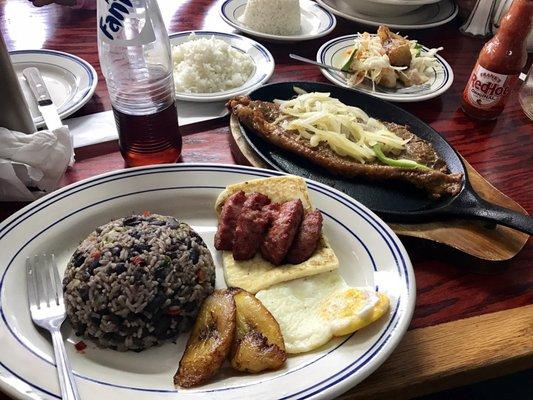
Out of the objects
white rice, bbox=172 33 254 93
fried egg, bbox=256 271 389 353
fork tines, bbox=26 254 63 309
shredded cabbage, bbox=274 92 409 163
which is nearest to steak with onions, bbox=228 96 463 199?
shredded cabbage, bbox=274 92 409 163

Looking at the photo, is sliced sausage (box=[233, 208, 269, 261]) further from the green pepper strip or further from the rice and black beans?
the green pepper strip

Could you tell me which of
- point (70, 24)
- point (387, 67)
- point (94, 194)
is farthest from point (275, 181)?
point (70, 24)

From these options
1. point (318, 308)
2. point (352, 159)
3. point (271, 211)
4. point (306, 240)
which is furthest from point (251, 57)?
point (318, 308)

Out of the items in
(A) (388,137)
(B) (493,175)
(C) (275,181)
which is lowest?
(B) (493,175)

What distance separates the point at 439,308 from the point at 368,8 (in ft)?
6.56

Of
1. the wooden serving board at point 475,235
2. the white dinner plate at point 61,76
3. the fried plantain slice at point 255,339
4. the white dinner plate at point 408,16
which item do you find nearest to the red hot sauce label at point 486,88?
the wooden serving board at point 475,235

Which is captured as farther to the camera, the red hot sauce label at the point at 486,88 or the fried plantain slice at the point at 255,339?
the red hot sauce label at the point at 486,88

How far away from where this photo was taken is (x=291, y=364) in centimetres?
109

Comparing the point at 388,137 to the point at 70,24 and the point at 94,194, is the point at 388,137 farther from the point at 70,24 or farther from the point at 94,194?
the point at 70,24

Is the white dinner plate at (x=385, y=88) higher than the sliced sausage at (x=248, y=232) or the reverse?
the reverse

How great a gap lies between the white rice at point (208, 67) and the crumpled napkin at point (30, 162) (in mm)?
652

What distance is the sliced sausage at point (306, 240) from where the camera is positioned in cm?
132

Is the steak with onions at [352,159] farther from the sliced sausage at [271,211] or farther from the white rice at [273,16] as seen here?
the white rice at [273,16]

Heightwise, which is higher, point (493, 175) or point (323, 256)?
Result: point (323, 256)
